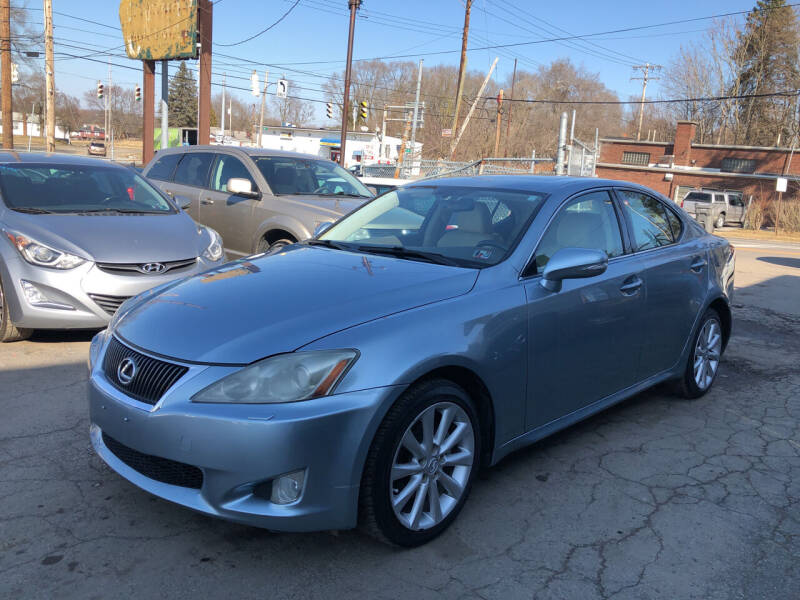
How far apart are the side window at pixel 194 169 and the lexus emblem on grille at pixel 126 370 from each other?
6.30m

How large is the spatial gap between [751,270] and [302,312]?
12529 mm

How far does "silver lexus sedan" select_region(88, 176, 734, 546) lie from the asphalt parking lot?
255 millimetres

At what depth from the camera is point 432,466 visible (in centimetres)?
288

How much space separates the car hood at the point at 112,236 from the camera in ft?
17.8

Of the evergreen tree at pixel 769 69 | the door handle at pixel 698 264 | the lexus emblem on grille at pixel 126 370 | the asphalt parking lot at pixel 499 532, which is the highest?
the evergreen tree at pixel 769 69

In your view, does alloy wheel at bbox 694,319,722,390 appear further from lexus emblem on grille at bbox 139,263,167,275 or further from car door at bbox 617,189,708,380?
lexus emblem on grille at bbox 139,263,167,275

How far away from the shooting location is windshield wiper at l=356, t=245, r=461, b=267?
3482mm

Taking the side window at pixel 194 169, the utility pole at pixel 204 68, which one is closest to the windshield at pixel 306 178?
the side window at pixel 194 169

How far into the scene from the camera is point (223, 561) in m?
2.72

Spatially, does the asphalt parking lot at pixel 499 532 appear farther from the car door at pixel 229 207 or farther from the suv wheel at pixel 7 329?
the car door at pixel 229 207

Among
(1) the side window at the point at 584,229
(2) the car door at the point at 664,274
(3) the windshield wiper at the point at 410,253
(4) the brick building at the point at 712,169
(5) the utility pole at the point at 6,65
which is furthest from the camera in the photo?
(4) the brick building at the point at 712,169

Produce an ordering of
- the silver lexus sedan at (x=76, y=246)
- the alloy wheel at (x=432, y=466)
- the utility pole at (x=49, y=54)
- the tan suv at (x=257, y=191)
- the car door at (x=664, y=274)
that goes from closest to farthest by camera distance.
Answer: the alloy wheel at (x=432, y=466) → the car door at (x=664, y=274) → the silver lexus sedan at (x=76, y=246) → the tan suv at (x=257, y=191) → the utility pole at (x=49, y=54)

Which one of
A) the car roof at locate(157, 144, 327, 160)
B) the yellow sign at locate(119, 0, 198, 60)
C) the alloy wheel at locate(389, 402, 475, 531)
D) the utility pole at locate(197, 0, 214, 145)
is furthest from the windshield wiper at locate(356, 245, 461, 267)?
the yellow sign at locate(119, 0, 198, 60)

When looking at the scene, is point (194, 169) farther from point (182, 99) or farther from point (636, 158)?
point (182, 99)
